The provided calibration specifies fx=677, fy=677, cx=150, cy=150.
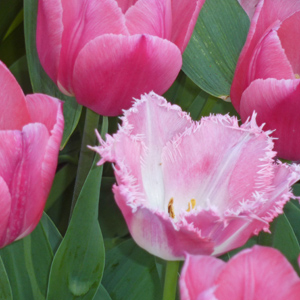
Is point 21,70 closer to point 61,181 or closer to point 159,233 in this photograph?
point 61,181

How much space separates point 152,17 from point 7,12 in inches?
12.9

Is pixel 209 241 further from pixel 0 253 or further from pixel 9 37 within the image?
pixel 9 37

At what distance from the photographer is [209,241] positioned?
Answer: 332 mm

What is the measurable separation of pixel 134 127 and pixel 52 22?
0.10 metres

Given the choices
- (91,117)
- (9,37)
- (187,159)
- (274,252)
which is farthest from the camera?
(9,37)

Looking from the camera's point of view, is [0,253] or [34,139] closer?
[34,139]

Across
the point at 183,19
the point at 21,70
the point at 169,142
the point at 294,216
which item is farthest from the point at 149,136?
the point at 21,70

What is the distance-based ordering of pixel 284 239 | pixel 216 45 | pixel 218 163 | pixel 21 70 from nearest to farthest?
pixel 218 163
pixel 284 239
pixel 216 45
pixel 21 70

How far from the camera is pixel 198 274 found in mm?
298

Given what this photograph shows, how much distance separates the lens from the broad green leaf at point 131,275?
0.48 meters

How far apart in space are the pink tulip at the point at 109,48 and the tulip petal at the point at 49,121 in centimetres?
4

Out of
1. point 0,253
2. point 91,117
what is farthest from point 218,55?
point 0,253

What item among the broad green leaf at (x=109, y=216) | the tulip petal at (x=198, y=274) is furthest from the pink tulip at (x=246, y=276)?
the broad green leaf at (x=109, y=216)

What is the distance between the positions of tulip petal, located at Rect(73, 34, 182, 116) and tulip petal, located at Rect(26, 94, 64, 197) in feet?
0.14
